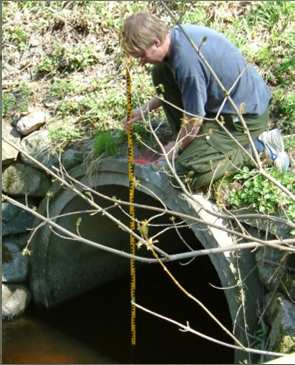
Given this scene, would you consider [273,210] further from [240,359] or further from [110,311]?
[110,311]

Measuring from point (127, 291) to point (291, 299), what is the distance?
11.0ft

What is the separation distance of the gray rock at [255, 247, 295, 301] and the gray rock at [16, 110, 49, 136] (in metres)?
2.79

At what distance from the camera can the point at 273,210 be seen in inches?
188

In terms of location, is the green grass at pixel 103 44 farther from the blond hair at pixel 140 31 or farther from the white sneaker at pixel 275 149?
the blond hair at pixel 140 31

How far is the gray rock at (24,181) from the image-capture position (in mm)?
6801

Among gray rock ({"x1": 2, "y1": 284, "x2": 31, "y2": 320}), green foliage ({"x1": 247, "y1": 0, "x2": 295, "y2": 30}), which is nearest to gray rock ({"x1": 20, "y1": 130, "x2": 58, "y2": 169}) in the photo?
gray rock ({"x1": 2, "y1": 284, "x2": 31, "y2": 320})

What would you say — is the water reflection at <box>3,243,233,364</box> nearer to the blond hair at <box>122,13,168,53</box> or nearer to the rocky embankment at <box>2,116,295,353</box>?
the rocky embankment at <box>2,116,295,353</box>

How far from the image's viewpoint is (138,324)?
711cm

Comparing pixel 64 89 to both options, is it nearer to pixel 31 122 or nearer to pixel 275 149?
pixel 31 122

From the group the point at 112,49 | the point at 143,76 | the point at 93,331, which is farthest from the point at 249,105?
the point at 93,331

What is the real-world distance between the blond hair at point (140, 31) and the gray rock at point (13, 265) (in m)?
3.34

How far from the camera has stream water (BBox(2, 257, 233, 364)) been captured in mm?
6592

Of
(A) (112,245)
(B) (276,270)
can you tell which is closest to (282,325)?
(B) (276,270)

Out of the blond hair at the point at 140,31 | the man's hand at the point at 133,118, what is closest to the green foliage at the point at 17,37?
the man's hand at the point at 133,118
